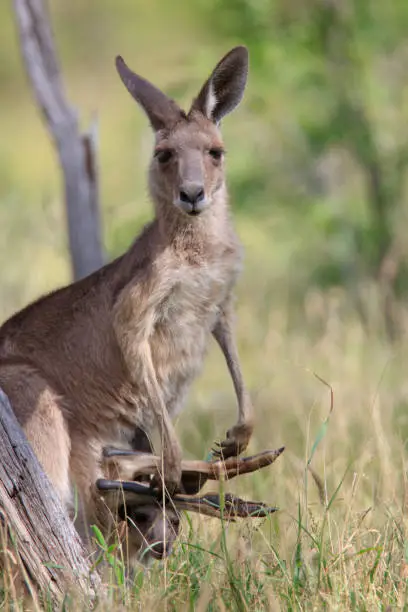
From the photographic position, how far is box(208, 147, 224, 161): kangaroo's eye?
409 centimetres

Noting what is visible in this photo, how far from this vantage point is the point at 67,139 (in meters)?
6.19

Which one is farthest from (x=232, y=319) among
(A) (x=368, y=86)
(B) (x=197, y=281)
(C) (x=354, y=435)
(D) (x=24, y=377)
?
(A) (x=368, y=86)

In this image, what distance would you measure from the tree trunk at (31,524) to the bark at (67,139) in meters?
3.02

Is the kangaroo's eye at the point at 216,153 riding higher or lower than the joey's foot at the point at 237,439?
higher

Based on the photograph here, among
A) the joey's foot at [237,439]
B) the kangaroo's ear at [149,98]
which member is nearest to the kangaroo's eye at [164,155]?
the kangaroo's ear at [149,98]

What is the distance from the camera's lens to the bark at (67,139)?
620 cm

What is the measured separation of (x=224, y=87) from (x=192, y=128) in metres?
0.23

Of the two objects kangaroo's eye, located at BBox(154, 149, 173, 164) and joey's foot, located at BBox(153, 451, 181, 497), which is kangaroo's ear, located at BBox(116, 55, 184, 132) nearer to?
kangaroo's eye, located at BBox(154, 149, 173, 164)

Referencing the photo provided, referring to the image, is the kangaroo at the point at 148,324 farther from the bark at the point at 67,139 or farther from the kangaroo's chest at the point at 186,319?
the bark at the point at 67,139

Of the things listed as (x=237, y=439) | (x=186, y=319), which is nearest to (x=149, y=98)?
(x=186, y=319)

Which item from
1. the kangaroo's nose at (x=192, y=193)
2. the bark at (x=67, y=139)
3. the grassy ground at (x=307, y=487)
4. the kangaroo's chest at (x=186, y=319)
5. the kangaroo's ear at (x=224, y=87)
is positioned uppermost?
the bark at (x=67, y=139)

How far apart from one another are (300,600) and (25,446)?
944mm

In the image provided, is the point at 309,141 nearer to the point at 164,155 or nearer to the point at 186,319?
the point at 164,155

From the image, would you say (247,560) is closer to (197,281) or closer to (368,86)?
(197,281)
